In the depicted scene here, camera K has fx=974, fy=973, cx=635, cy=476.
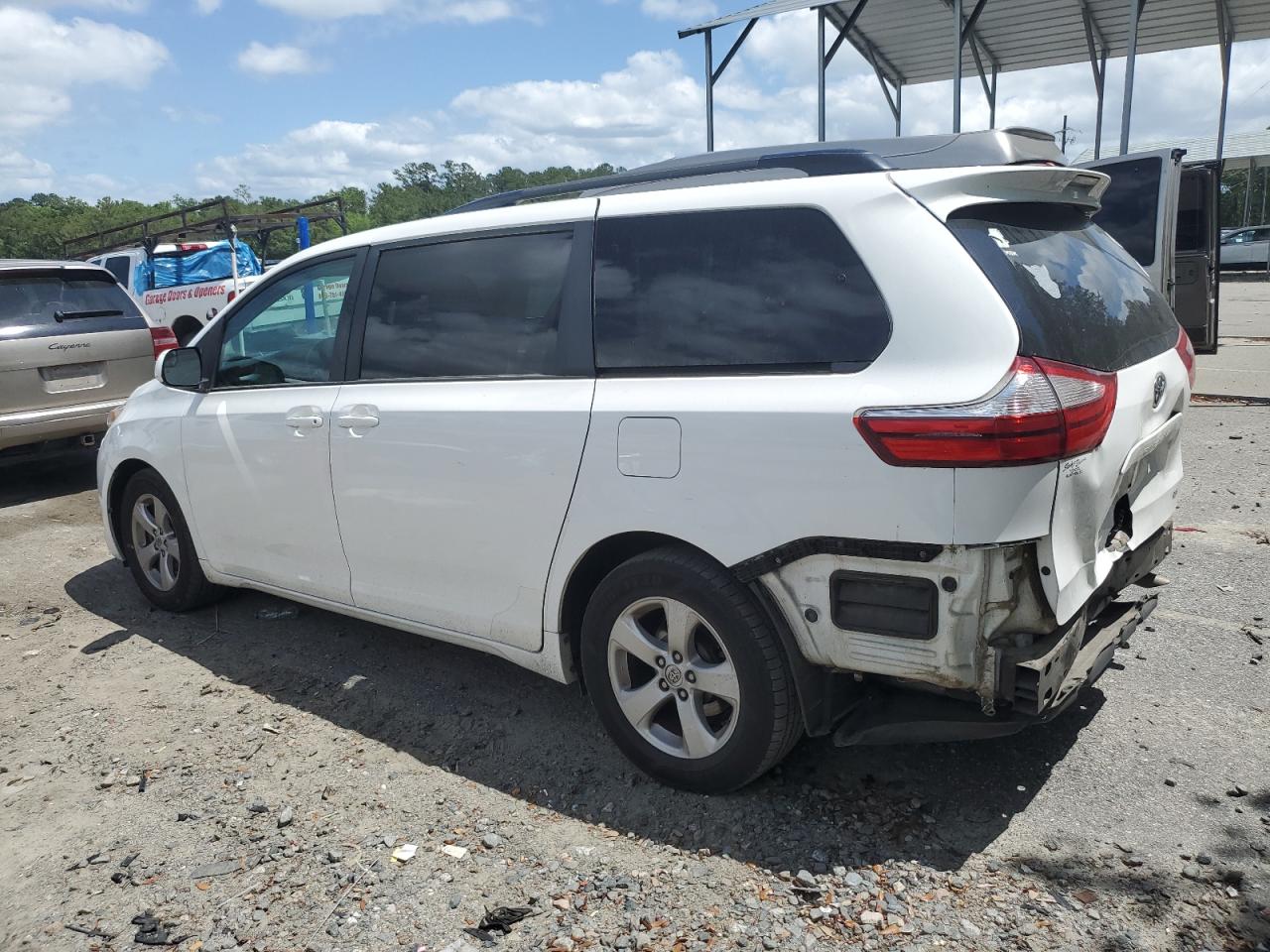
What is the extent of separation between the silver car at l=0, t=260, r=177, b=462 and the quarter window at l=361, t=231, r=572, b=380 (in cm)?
490

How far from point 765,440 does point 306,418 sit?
2120 millimetres

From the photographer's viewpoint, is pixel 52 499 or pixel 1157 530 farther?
pixel 52 499

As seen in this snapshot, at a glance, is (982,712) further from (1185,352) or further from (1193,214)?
(1193,214)

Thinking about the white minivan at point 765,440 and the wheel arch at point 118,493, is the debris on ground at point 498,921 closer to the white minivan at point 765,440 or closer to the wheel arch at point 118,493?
the white minivan at point 765,440

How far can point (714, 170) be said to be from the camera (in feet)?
10.7

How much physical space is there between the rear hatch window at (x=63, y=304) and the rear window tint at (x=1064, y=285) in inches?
287

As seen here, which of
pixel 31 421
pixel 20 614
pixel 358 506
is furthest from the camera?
pixel 31 421

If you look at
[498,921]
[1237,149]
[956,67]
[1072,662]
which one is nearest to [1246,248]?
[1237,149]

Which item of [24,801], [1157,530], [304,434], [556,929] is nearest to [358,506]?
[304,434]

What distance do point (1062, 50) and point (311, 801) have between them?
17.3 meters

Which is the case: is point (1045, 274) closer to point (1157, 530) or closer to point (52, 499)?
point (1157, 530)

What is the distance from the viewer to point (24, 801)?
131 inches

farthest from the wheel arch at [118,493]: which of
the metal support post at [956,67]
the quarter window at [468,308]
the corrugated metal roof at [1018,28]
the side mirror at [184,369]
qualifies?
the corrugated metal roof at [1018,28]

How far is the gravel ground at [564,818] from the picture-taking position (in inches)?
101
